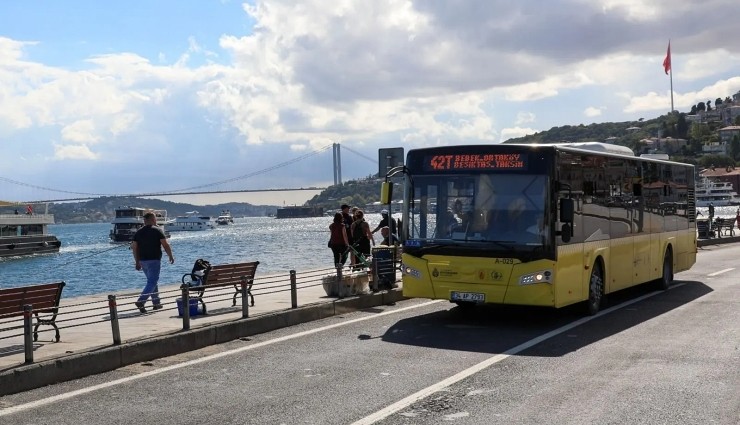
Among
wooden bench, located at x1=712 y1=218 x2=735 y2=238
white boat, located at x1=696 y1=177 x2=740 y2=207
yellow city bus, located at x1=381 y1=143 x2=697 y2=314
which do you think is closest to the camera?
yellow city bus, located at x1=381 y1=143 x2=697 y2=314

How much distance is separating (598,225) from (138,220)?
108130 mm

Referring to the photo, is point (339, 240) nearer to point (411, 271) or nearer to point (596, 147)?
point (411, 271)

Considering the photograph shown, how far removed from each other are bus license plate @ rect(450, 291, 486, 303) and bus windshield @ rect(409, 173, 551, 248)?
Answer: 0.77m

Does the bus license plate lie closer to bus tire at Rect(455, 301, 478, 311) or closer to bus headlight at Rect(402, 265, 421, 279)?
bus headlight at Rect(402, 265, 421, 279)

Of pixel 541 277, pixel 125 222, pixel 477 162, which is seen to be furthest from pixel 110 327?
pixel 125 222

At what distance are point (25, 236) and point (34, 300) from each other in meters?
86.7

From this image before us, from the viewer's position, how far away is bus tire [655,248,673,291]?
19266 millimetres

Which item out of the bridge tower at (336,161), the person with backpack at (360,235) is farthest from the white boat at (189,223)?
the person with backpack at (360,235)

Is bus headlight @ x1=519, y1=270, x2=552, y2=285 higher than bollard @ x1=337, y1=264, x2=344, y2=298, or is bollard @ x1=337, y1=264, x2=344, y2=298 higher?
bus headlight @ x1=519, y1=270, x2=552, y2=285

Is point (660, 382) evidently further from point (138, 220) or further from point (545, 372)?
point (138, 220)

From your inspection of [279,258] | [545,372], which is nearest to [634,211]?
[545,372]

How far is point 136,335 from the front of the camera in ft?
38.2

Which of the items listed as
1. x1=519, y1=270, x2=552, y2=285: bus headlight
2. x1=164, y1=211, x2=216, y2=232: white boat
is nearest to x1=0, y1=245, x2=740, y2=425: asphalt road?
x1=519, y1=270, x2=552, y2=285: bus headlight

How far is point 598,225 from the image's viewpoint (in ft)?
49.4
